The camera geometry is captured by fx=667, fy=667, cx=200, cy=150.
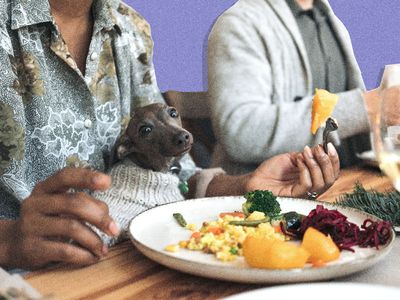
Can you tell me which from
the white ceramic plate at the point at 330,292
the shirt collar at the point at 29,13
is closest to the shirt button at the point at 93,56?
the shirt collar at the point at 29,13

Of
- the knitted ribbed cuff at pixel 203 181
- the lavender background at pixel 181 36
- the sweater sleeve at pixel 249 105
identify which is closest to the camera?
the knitted ribbed cuff at pixel 203 181

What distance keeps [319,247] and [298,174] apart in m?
0.47

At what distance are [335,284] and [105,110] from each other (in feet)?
2.63

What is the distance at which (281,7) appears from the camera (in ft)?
6.72

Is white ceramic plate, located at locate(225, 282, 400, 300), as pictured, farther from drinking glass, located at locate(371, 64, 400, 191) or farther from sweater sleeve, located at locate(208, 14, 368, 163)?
sweater sleeve, located at locate(208, 14, 368, 163)

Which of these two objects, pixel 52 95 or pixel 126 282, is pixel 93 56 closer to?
pixel 52 95

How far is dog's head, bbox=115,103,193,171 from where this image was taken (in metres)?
1.13

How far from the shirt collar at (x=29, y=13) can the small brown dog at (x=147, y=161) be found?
0.82ft

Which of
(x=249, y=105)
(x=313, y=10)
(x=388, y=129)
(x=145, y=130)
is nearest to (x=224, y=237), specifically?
(x=388, y=129)

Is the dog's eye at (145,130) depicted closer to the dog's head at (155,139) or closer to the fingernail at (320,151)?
the dog's head at (155,139)

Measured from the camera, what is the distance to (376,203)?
1.06 metres

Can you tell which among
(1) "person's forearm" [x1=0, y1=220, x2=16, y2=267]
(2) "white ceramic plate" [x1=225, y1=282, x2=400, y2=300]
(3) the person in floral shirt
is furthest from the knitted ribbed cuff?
(2) "white ceramic plate" [x1=225, y1=282, x2=400, y2=300]

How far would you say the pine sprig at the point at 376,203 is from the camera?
1.01 meters

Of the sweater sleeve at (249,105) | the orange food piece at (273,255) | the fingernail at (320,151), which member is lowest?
the sweater sleeve at (249,105)
